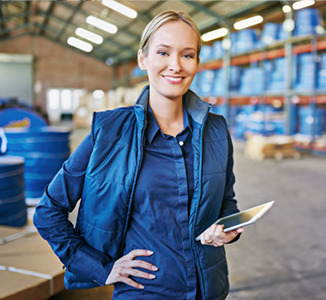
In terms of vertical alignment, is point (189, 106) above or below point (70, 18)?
below

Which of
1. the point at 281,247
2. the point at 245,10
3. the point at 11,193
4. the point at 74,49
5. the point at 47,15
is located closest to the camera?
the point at 11,193

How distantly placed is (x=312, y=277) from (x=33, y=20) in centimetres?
2289

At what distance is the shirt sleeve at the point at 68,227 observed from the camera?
3.98 feet

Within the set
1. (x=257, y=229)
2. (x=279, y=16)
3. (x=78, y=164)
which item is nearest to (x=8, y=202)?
(x=78, y=164)

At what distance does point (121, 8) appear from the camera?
1457 cm

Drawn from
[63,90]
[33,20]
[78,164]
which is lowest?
[78,164]

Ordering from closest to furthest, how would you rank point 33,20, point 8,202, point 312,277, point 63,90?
point 312,277 → point 8,202 → point 33,20 → point 63,90

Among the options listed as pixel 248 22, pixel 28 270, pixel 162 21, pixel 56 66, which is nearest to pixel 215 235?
pixel 162 21

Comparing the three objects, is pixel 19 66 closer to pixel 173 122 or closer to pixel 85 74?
pixel 85 74

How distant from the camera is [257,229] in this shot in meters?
3.65

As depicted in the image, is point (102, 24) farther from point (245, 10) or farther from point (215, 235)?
point (215, 235)

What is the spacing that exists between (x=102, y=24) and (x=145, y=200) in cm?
1846

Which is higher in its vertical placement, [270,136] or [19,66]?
[19,66]

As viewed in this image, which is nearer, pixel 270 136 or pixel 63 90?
pixel 270 136
